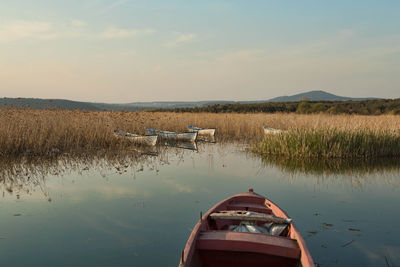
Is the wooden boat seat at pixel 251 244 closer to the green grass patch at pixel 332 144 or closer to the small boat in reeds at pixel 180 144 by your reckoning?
the green grass patch at pixel 332 144

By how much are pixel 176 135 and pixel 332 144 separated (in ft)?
23.8

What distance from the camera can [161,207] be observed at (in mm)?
6480

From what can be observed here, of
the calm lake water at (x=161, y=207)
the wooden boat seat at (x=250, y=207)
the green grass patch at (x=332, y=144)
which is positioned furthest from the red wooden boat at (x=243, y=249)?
the green grass patch at (x=332, y=144)

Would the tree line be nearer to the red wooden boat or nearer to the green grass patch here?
the green grass patch

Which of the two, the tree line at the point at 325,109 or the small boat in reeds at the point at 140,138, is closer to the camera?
the small boat in reeds at the point at 140,138

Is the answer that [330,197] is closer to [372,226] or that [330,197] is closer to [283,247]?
[372,226]

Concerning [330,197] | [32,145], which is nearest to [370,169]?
[330,197]

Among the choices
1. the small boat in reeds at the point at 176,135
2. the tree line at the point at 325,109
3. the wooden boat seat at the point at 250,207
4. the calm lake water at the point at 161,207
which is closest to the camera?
the calm lake water at the point at 161,207

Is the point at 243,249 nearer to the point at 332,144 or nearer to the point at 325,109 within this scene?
the point at 332,144

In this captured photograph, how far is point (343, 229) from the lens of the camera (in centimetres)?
539

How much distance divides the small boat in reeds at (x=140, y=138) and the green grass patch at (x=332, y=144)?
14.9 ft

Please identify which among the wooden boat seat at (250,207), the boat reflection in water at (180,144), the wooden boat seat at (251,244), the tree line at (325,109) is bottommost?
the boat reflection in water at (180,144)

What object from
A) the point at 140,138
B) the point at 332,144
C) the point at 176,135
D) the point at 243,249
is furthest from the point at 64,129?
the point at 243,249

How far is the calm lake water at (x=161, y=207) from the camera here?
15.0 feet
